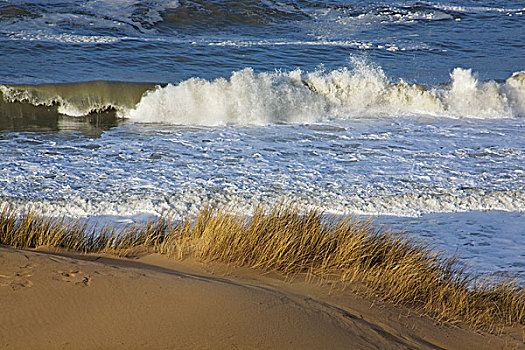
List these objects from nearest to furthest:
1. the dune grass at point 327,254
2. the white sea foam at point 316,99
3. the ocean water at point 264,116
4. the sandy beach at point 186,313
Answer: the sandy beach at point 186,313 → the dune grass at point 327,254 → the ocean water at point 264,116 → the white sea foam at point 316,99

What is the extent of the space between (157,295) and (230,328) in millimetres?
512

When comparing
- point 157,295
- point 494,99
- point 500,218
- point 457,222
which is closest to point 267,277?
point 157,295

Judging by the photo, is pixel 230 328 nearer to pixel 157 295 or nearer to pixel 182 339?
pixel 182 339

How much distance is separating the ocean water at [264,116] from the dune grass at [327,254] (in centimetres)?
85

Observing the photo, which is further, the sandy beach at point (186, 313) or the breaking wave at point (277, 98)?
the breaking wave at point (277, 98)

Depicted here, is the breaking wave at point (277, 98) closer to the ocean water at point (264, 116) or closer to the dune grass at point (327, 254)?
the ocean water at point (264, 116)

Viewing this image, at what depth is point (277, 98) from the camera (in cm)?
1198

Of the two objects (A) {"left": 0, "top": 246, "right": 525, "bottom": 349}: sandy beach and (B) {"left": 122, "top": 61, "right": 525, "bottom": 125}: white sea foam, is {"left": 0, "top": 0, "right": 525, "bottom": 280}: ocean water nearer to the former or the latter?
(B) {"left": 122, "top": 61, "right": 525, "bottom": 125}: white sea foam

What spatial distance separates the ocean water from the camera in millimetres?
6379

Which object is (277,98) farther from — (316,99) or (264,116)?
(316,99)

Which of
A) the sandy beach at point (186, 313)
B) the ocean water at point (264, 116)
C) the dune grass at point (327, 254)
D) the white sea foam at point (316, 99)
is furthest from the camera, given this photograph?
the white sea foam at point (316, 99)

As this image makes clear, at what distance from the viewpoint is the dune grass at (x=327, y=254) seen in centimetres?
388

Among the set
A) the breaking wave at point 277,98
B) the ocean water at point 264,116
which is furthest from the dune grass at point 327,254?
the breaking wave at point 277,98

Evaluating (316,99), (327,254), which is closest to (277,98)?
(316,99)
